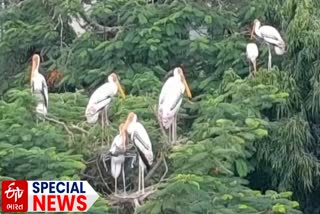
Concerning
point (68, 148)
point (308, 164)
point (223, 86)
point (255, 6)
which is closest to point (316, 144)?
point (308, 164)

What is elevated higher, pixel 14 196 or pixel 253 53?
pixel 253 53

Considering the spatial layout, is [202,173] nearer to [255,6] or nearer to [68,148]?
[68,148]

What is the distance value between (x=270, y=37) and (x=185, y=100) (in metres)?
0.81

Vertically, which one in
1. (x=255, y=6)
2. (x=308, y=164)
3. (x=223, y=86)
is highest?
(x=255, y=6)

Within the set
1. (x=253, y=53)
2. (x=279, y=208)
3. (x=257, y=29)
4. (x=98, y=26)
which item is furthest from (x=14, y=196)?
(x=98, y=26)

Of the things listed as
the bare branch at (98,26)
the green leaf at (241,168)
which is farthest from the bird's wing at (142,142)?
the bare branch at (98,26)

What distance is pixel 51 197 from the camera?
593cm

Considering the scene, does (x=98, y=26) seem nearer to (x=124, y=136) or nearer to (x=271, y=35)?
A: (x=271, y=35)

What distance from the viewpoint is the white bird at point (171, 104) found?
700 centimetres

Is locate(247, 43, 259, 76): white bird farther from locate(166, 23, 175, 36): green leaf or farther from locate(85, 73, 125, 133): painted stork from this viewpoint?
locate(85, 73, 125, 133): painted stork

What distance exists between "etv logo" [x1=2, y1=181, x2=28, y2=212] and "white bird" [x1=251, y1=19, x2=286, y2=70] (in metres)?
2.50

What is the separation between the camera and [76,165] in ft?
21.4

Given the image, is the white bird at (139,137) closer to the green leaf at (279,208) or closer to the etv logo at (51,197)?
the etv logo at (51,197)

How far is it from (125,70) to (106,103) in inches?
49.6
